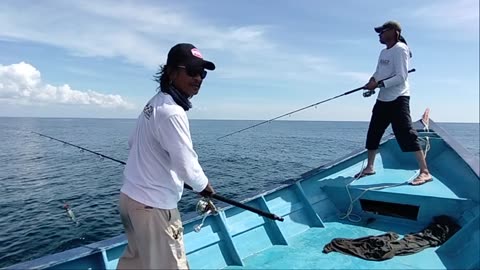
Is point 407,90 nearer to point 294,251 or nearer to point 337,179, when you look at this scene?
point 337,179

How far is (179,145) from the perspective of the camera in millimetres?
2199

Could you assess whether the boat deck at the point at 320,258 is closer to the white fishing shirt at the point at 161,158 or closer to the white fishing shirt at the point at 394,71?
the white fishing shirt at the point at 161,158

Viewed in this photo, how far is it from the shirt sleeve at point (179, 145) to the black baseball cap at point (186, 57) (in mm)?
423

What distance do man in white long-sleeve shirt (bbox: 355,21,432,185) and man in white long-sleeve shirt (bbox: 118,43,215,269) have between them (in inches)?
161

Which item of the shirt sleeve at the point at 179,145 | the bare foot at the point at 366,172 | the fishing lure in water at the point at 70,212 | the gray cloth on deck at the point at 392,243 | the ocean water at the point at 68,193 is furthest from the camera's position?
the fishing lure in water at the point at 70,212

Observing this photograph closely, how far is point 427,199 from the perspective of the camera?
4887 millimetres

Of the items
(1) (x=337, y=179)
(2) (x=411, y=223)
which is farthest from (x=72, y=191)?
(2) (x=411, y=223)

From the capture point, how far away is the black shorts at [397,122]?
210 inches

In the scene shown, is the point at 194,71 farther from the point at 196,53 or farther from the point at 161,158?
the point at 161,158

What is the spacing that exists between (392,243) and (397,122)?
2.10 m

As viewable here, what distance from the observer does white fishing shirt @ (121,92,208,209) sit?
2.21 m

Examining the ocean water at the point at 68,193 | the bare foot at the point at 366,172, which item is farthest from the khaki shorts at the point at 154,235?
the bare foot at the point at 366,172

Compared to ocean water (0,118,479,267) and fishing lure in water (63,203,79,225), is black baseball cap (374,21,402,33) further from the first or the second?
fishing lure in water (63,203,79,225)

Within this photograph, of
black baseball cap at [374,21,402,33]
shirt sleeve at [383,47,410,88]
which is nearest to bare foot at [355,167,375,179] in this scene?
shirt sleeve at [383,47,410,88]
